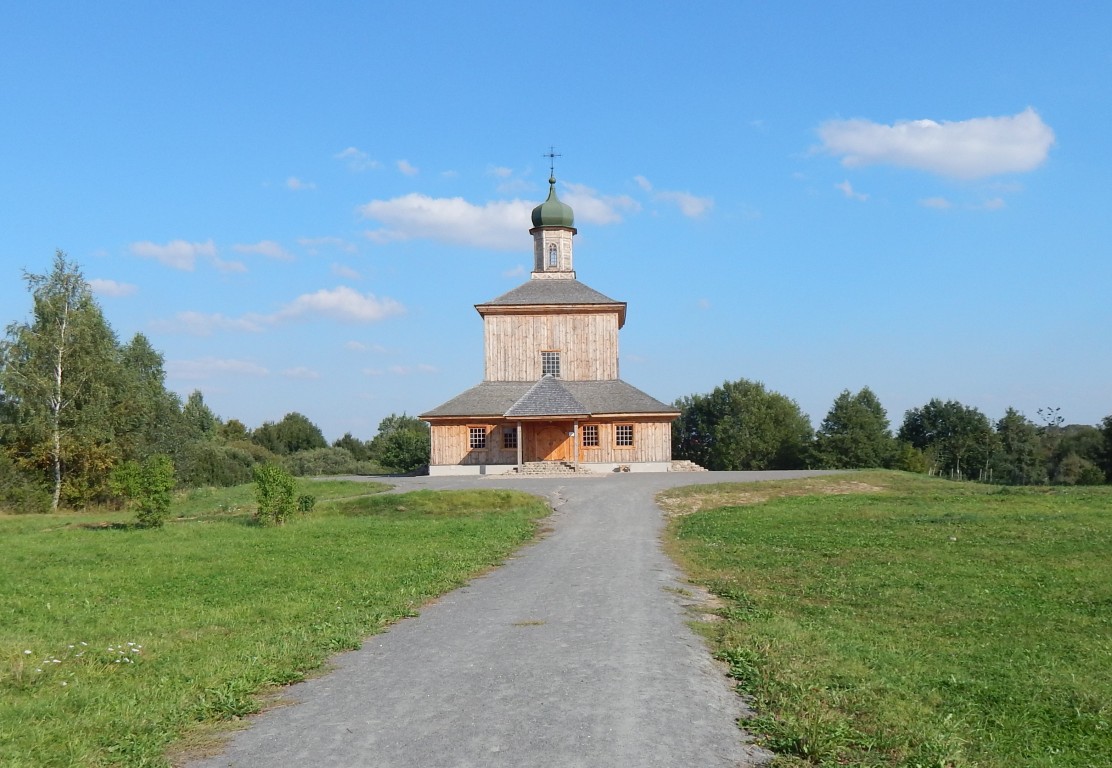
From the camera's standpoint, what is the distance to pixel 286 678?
24.8ft

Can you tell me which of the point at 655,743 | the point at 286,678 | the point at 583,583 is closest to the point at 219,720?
the point at 286,678

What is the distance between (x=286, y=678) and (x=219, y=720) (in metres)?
1.10

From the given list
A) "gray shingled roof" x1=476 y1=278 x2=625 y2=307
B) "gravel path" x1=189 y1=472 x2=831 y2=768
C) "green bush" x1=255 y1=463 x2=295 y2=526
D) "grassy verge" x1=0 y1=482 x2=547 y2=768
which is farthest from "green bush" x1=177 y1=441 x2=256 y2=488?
"gravel path" x1=189 y1=472 x2=831 y2=768

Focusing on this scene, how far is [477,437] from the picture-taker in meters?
41.3

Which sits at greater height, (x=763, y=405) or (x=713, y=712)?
(x=763, y=405)

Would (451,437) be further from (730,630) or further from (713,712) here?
(713,712)

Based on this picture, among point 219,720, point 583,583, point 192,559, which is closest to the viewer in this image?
point 219,720

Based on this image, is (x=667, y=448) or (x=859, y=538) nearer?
(x=859, y=538)

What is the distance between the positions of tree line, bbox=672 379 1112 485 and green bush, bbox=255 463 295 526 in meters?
47.1

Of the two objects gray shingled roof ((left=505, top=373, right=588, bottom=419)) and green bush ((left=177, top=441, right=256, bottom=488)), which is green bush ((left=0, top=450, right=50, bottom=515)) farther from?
gray shingled roof ((left=505, top=373, right=588, bottom=419))

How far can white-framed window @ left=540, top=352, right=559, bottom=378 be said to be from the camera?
44094 millimetres

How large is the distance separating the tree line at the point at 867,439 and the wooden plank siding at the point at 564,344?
993 inches

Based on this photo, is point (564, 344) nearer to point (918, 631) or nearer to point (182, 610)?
point (182, 610)

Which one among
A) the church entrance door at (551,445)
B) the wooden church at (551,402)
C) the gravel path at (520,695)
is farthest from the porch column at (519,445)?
the gravel path at (520,695)
